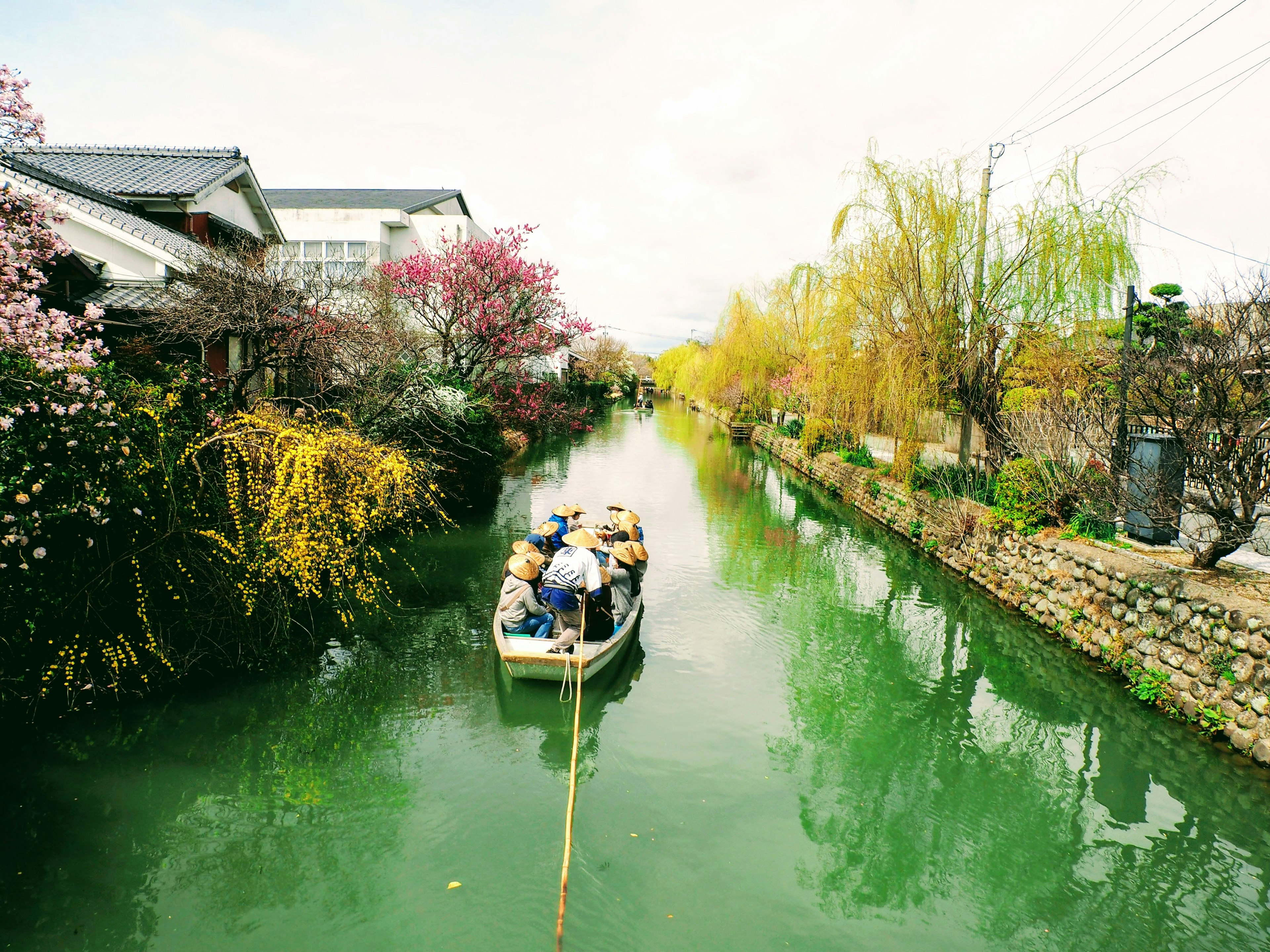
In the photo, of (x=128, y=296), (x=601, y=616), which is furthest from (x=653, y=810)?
(x=128, y=296)

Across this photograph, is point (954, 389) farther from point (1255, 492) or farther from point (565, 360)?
point (565, 360)

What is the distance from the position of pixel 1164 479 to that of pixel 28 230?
1140 cm

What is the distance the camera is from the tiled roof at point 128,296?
10.7 metres

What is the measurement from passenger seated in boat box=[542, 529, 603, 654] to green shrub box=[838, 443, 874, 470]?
41.6 feet

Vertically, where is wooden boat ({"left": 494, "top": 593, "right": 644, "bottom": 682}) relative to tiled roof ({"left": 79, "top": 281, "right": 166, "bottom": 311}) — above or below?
below

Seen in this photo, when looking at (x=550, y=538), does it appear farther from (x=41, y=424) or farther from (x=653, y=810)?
(x=41, y=424)

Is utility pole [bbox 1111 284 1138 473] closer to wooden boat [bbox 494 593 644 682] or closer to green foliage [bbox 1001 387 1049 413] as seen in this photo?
green foliage [bbox 1001 387 1049 413]

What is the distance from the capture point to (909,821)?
233 inches

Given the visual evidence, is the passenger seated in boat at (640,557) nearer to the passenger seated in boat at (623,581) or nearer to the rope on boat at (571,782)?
the passenger seated in boat at (623,581)

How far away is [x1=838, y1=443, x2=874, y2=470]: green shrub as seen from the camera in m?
19.2

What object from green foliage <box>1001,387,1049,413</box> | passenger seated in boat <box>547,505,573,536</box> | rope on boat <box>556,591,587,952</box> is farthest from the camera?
green foliage <box>1001,387,1049,413</box>

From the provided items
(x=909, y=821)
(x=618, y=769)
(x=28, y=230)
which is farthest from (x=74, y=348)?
(x=909, y=821)

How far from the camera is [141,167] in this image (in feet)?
51.6

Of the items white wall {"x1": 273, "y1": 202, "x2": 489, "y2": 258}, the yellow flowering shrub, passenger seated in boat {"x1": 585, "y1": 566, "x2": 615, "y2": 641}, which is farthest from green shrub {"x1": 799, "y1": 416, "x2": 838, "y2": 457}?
the yellow flowering shrub
